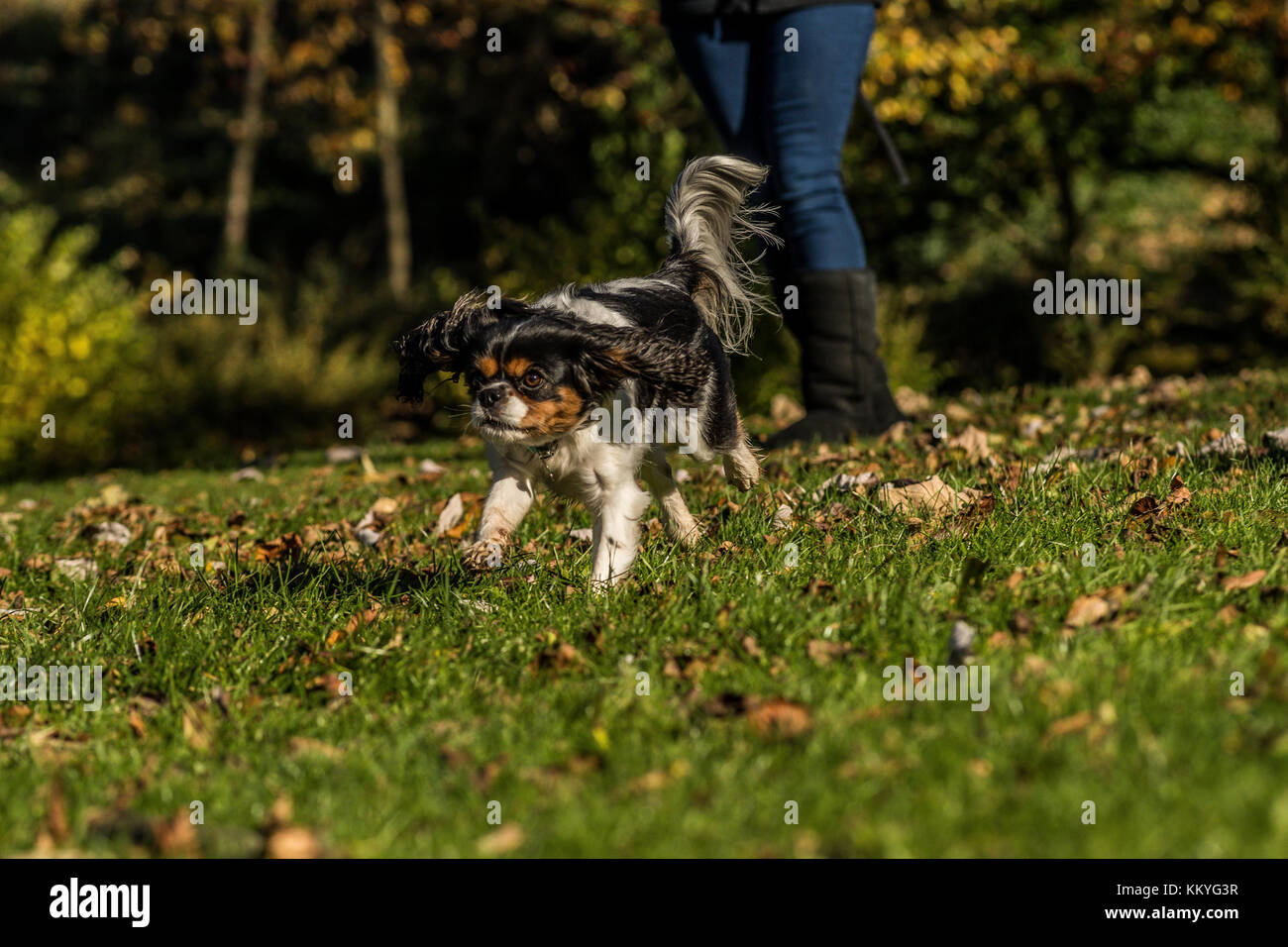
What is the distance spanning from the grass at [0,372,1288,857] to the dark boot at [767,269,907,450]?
1.40 metres

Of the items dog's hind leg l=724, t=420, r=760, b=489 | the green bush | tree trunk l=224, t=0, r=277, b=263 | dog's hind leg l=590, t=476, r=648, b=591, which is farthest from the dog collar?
tree trunk l=224, t=0, r=277, b=263

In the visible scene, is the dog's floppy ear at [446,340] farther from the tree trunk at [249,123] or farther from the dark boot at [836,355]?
the tree trunk at [249,123]

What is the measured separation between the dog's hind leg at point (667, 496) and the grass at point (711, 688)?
0.13 m

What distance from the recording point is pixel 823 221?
588cm

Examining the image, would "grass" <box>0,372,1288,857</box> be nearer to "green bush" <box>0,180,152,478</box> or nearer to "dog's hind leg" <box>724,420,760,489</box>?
"dog's hind leg" <box>724,420,760,489</box>

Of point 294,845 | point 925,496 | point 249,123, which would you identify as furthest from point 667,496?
point 249,123

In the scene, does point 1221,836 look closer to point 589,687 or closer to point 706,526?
point 589,687

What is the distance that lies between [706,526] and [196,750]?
1884 mm

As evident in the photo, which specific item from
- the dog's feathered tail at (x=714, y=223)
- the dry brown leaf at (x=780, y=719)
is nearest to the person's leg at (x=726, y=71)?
the dog's feathered tail at (x=714, y=223)

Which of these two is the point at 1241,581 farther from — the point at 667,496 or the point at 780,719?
the point at 667,496

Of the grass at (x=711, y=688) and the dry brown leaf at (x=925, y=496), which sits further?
the dry brown leaf at (x=925, y=496)

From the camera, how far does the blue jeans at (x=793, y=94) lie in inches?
217

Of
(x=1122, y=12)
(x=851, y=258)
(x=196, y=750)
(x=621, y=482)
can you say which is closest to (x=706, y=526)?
(x=621, y=482)

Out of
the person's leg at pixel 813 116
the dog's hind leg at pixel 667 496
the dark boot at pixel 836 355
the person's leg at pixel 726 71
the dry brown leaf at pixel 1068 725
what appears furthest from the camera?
the dark boot at pixel 836 355
